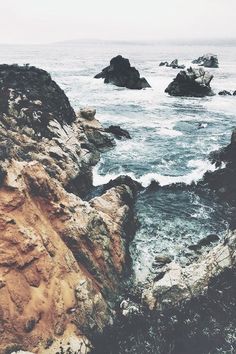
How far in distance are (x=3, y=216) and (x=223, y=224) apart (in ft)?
36.1

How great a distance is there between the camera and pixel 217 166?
2608 centimetres

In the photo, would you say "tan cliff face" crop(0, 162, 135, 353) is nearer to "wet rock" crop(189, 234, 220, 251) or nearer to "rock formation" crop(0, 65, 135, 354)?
"rock formation" crop(0, 65, 135, 354)

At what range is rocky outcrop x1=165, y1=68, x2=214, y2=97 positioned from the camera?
5629 cm

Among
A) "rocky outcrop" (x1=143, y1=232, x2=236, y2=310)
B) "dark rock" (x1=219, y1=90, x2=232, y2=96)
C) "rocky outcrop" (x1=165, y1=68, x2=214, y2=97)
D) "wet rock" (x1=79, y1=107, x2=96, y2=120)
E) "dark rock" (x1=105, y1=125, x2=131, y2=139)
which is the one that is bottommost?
"dark rock" (x1=219, y1=90, x2=232, y2=96)

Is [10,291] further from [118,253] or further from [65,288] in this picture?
[118,253]

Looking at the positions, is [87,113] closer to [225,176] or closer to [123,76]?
[225,176]

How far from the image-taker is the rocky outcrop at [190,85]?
56.3m

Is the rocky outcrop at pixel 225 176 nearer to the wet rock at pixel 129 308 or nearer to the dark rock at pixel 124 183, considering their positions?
the dark rock at pixel 124 183

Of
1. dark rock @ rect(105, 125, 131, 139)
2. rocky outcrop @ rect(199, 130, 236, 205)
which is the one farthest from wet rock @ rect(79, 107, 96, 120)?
rocky outcrop @ rect(199, 130, 236, 205)

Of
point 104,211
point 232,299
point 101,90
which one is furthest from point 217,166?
point 101,90

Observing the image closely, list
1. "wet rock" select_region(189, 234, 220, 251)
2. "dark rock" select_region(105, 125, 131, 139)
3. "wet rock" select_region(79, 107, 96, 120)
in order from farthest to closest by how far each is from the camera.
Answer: "dark rock" select_region(105, 125, 131, 139) → "wet rock" select_region(79, 107, 96, 120) → "wet rock" select_region(189, 234, 220, 251)

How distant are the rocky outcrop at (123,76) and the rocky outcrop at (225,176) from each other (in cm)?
3826

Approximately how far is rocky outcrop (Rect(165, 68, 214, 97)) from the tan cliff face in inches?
1693

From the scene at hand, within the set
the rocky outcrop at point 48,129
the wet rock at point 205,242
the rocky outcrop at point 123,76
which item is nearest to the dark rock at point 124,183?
the rocky outcrop at point 48,129
